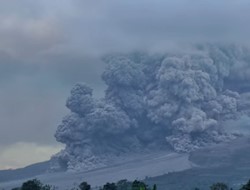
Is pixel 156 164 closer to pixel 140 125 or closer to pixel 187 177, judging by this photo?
pixel 187 177

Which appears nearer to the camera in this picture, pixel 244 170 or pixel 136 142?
pixel 136 142

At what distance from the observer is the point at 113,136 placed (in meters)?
139

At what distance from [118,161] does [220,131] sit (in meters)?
20.6

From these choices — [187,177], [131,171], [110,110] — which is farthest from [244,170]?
[110,110]

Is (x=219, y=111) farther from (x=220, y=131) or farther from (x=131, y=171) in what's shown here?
(x=131, y=171)

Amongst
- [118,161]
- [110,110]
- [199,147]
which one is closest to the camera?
[110,110]

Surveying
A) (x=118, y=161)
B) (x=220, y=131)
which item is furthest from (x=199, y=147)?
(x=118, y=161)

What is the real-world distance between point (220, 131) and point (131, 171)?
2007 centimetres

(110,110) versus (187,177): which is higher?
(110,110)

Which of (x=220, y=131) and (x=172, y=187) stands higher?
(x=220, y=131)

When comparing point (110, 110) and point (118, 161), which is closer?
point (110, 110)

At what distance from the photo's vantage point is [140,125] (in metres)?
138

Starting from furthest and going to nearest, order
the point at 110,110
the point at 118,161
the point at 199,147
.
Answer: the point at 118,161, the point at 199,147, the point at 110,110

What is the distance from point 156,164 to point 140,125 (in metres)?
19.4
